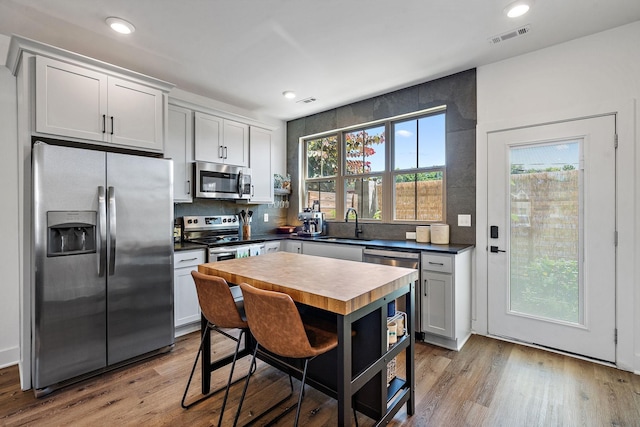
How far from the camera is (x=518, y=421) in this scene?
6.08 feet

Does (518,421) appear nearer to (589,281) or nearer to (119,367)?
(589,281)

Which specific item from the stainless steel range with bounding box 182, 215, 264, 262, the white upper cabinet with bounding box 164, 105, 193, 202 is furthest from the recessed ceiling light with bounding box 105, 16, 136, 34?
the stainless steel range with bounding box 182, 215, 264, 262

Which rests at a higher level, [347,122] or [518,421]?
[347,122]

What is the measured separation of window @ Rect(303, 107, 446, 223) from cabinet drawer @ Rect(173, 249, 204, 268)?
2.00m

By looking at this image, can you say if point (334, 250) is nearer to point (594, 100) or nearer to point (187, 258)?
point (187, 258)

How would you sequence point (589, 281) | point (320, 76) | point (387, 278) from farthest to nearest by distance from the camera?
point (320, 76)
point (589, 281)
point (387, 278)

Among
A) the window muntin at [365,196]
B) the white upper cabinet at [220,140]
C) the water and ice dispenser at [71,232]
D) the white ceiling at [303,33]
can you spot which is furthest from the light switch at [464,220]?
the water and ice dispenser at [71,232]

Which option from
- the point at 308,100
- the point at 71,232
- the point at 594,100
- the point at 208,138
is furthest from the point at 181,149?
the point at 594,100

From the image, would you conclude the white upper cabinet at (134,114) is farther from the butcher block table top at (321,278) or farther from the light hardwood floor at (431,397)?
the light hardwood floor at (431,397)

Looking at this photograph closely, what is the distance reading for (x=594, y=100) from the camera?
8.37ft

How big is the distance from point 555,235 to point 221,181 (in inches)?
139

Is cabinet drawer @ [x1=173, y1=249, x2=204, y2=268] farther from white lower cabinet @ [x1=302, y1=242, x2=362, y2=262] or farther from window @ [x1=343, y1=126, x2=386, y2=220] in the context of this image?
window @ [x1=343, y1=126, x2=386, y2=220]

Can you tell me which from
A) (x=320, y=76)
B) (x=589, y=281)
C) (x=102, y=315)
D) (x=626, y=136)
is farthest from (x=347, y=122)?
(x=102, y=315)

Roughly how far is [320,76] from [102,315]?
2999 mm
